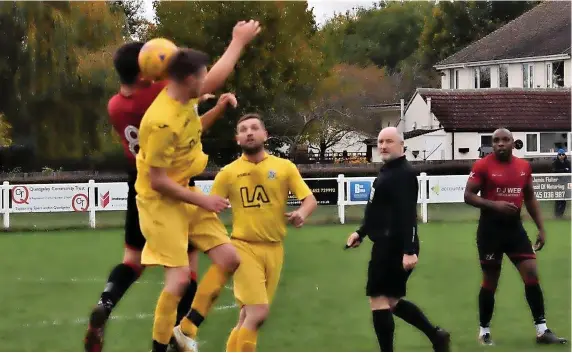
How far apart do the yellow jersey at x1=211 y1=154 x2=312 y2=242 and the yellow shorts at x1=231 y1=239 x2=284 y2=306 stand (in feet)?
0.21

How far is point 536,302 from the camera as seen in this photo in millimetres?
9562

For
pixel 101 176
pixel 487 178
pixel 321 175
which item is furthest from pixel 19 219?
pixel 487 178

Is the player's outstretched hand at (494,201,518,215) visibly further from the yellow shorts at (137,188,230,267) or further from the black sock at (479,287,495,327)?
the yellow shorts at (137,188,230,267)

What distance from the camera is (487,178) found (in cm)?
973

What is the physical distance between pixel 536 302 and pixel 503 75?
55.1 m

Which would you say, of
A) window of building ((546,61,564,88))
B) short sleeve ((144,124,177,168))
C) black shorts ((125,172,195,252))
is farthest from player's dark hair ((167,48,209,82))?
window of building ((546,61,564,88))

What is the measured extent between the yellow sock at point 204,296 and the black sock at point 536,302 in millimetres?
3229

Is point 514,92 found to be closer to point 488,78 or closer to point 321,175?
point 488,78

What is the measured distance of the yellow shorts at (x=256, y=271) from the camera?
7.59 meters

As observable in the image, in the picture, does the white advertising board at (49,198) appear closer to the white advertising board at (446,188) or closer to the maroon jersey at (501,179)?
the white advertising board at (446,188)

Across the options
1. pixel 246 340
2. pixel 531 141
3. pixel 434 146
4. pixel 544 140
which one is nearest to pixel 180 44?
pixel 434 146

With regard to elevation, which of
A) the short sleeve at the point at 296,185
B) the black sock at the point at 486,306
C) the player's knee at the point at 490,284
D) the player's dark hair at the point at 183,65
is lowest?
the black sock at the point at 486,306

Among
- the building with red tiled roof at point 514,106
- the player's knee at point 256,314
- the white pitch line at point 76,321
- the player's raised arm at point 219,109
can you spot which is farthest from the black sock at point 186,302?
the building with red tiled roof at point 514,106

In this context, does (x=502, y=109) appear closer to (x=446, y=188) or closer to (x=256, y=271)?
(x=446, y=188)
